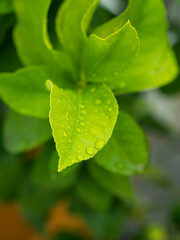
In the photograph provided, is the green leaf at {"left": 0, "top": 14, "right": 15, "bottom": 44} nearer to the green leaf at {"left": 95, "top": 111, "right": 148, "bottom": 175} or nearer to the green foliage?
the green foliage

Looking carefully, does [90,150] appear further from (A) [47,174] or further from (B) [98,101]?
(A) [47,174]

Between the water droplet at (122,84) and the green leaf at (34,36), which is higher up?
the green leaf at (34,36)

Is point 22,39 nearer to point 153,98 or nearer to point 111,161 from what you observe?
point 111,161

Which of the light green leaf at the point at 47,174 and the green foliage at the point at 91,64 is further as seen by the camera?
the light green leaf at the point at 47,174

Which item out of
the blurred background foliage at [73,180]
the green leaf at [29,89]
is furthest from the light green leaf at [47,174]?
the green leaf at [29,89]

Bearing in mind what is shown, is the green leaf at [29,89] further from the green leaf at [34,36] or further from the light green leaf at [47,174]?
the light green leaf at [47,174]

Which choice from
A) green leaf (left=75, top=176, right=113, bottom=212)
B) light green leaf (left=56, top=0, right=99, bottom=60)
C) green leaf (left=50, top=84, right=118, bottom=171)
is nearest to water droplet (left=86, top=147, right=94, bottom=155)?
green leaf (left=50, top=84, right=118, bottom=171)

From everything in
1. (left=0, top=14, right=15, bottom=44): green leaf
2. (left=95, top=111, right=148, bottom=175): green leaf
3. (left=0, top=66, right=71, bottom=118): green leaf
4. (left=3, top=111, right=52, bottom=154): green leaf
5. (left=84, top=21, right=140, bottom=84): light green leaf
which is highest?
(left=84, top=21, right=140, bottom=84): light green leaf
